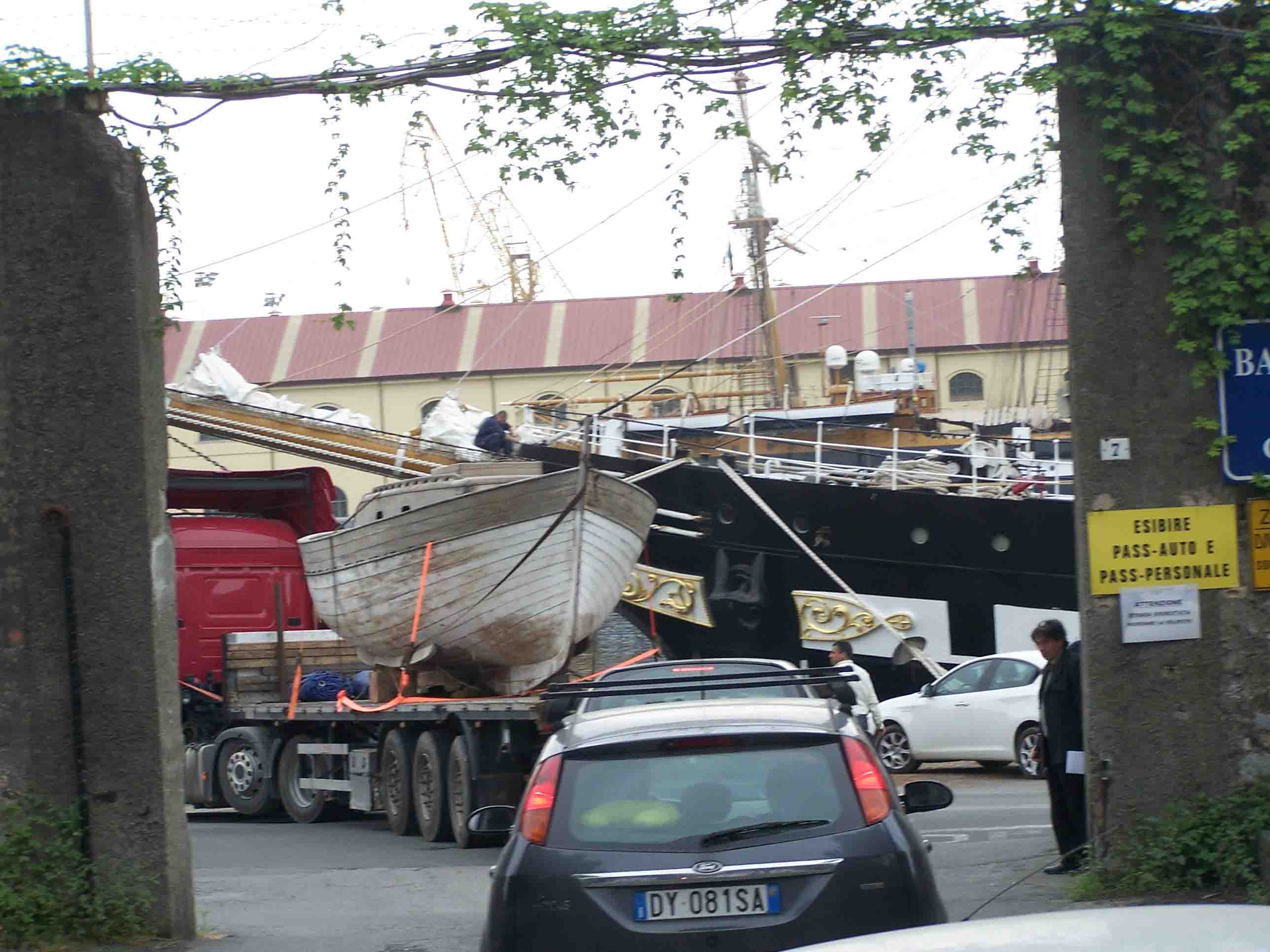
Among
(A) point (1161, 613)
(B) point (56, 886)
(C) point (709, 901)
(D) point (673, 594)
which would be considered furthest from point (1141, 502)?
(D) point (673, 594)

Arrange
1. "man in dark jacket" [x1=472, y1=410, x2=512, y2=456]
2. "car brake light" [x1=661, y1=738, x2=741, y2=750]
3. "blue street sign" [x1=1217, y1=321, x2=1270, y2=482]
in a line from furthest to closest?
"man in dark jacket" [x1=472, y1=410, x2=512, y2=456] < "blue street sign" [x1=1217, y1=321, x2=1270, y2=482] < "car brake light" [x1=661, y1=738, x2=741, y2=750]

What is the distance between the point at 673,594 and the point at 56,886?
2013 cm

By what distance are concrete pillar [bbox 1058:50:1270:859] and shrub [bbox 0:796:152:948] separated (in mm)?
5108

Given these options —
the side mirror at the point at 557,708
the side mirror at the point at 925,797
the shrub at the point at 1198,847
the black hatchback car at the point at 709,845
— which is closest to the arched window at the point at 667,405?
the side mirror at the point at 557,708

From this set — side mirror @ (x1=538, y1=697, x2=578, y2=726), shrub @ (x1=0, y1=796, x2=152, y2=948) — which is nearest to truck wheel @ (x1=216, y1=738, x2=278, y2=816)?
side mirror @ (x1=538, y1=697, x2=578, y2=726)

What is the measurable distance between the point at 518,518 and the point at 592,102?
853cm

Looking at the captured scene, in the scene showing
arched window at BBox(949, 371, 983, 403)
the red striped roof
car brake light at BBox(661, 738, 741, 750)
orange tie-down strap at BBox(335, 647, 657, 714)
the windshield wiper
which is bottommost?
orange tie-down strap at BBox(335, 647, 657, 714)

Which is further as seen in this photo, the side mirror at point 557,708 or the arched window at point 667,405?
the arched window at point 667,405

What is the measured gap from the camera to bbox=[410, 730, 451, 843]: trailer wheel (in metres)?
14.3

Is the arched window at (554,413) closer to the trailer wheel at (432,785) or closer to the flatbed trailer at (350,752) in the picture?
the flatbed trailer at (350,752)

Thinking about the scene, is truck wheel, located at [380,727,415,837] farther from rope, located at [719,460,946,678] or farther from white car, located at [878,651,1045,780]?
rope, located at [719,460,946,678]

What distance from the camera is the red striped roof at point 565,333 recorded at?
53.4 metres

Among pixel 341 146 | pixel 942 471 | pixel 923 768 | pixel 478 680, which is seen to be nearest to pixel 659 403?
pixel 942 471

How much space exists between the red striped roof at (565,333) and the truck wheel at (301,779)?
113ft
